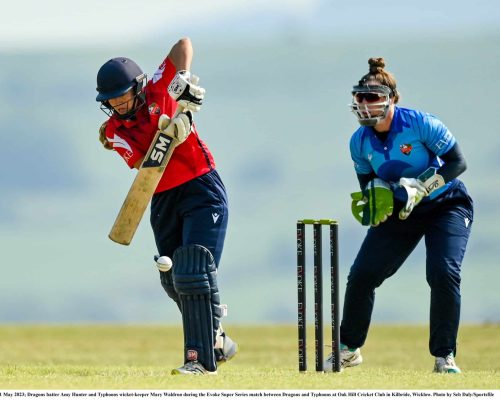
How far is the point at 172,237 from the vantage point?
6594 millimetres

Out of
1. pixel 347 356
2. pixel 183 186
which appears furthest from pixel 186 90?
pixel 347 356

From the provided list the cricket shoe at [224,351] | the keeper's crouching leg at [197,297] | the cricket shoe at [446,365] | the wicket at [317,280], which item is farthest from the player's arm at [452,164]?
the cricket shoe at [224,351]

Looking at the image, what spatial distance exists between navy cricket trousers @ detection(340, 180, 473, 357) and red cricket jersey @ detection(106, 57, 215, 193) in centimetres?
120

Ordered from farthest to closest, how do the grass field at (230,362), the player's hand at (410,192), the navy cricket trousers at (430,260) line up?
the navy cricket trousers at (430,260)
the player's hand at (410,192)
the grass field at (230,362)

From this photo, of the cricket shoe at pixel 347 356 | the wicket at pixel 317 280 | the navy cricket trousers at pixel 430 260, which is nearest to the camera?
the wicket at pixel 317 280

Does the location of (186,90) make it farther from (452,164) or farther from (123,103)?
(452,164)

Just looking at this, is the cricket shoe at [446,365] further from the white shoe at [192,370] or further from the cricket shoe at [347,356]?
the white shoe at [192,370]

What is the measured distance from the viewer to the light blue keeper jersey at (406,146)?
662 centimetres

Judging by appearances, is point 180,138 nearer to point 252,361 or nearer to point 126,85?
point 126,85

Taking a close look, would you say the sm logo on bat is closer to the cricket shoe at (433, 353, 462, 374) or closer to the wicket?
the wicket

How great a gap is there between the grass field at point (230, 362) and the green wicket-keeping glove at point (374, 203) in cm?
96

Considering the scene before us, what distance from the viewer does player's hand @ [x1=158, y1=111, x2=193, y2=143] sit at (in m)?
6.19
